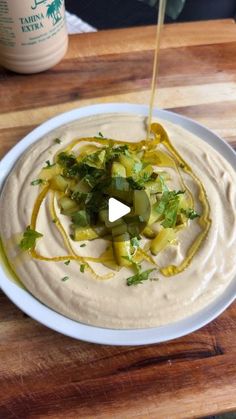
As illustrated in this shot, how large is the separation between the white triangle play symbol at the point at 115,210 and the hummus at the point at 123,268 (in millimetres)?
72

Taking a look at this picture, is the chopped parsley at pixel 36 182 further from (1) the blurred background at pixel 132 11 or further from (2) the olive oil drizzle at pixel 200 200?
(1) the blurred background at pixel 132 11

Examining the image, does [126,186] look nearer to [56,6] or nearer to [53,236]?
[53,236]

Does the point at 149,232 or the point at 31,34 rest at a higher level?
the point at 31,34

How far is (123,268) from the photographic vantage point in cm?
116

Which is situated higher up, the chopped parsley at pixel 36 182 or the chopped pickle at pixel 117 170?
the chopped pickle at pixel 117 170

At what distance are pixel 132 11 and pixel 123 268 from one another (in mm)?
2164

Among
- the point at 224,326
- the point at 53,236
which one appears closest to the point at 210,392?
the point at 224,326

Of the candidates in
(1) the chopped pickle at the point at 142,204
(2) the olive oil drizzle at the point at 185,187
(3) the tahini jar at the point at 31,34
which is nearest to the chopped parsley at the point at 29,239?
(2) the olive oil drizzle at the point at 185,187

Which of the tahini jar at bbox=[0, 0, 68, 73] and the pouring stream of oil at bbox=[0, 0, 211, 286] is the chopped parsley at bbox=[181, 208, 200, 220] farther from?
the tahini jar at bbox=[0, 0, 68, 73]

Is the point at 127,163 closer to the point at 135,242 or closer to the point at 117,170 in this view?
the point at 117,170

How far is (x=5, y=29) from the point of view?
61.5 inches

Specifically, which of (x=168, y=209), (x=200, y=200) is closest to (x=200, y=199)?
(x=200, y=200)

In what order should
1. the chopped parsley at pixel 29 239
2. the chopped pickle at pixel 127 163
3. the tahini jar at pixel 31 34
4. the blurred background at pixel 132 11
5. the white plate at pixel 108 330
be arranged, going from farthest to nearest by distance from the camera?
the blurred background at pixel 132 11, the tahini jar at pixel 31 34, the chopped pickle at pixel 127 163, the chopped parsley at pixel 29 239, the white plate at pixel 108 330

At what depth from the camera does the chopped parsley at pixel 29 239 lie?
1.19 metres
